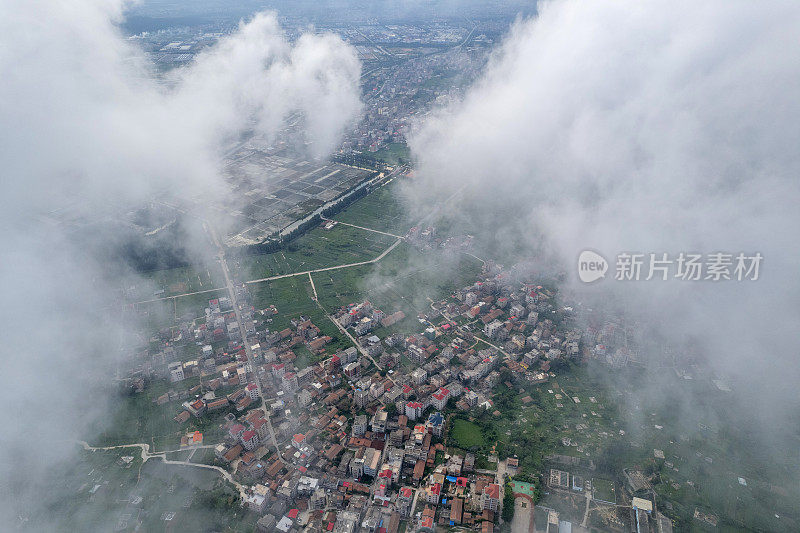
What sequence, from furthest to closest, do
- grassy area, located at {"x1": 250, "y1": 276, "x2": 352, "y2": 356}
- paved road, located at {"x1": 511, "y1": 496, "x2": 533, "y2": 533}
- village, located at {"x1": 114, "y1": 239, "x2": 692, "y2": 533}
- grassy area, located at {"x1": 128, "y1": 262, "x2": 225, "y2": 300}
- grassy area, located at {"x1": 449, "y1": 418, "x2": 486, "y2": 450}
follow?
grassy area, located at {"x1": 128, "y1": 262, "x2": 225, "y2": 300} < grassy area, located at {"x1": 250, "y1": 276, "x2": 352, "y2": 356} < grassy area, located at {"x1": 449, "y1": 418, "x2": 486, "y2": 450} < village, located at {"x1": 114, "y1": 239, "x2": 692, "y2": 533} < paved road, located at {"x1": 511, "y1": 496, "x2": 533, "y2": 533}

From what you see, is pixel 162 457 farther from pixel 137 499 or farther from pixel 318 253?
pixel 318 253

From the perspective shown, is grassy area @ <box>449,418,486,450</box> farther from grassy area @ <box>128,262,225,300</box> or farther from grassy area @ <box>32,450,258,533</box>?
grassy area @ <box>128,262,225,300</box>

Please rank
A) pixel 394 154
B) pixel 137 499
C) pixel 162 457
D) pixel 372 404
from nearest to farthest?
pixel 137 499 → pixel 162 457 → pixel 372 404 → pixel 394 154

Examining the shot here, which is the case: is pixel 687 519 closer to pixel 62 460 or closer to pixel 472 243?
pixel 472 243

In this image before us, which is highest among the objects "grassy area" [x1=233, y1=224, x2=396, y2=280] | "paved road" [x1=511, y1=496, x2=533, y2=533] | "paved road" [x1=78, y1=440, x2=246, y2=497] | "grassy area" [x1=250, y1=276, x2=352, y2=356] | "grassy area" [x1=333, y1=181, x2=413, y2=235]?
"grassy area" [x1=333, y1=181, x2=413, y2=235]

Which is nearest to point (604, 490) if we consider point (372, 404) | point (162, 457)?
point (372, 404)

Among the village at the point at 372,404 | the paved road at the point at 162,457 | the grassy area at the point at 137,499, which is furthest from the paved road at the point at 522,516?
the paved road at the point at 162,457

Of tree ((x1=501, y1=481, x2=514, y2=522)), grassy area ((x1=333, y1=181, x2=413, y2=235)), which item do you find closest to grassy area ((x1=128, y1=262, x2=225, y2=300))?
grassy area ((x1=333, y1=181, x2=413, y2=235))

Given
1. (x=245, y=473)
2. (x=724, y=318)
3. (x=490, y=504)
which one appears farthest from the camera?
(x=724, y=318)

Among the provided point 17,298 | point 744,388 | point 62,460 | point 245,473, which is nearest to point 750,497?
point 744,388
